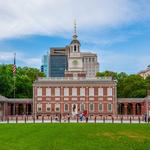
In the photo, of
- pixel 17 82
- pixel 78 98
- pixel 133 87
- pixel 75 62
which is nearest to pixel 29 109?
pixel 17 82

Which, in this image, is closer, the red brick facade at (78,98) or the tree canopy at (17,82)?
the red brick facade at (78,98)

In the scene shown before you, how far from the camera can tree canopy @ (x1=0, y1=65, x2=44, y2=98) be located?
64.6 metres

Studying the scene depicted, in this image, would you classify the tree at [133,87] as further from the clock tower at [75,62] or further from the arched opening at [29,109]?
the arched opening at [29,109]

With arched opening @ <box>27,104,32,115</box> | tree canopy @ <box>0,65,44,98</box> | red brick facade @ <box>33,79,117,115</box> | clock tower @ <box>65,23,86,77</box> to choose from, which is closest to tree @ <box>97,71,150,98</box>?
clock tower @ <box>65,23,86,77</box>

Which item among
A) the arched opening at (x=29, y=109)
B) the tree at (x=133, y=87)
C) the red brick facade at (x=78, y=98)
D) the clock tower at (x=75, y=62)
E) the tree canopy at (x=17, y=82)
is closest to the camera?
the red brick facade at (x=78, y=98)

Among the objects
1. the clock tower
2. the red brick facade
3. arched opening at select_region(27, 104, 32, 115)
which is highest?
the clock tower

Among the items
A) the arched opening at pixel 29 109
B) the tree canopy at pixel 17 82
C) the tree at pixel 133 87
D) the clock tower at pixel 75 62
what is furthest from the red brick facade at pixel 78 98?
the tree at pixel 133 87

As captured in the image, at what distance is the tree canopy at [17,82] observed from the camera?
6462 centimetres

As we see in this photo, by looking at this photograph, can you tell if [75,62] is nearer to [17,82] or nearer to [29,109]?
[17,82]

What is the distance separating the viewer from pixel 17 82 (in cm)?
7238

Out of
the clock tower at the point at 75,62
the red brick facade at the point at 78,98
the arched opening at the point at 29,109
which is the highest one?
the clock tower at the point at 75,62

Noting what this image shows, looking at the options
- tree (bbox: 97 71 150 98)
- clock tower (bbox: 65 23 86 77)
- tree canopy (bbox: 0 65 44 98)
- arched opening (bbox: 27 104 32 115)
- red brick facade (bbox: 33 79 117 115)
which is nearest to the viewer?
red brick facade (bbox: 33 79 117 115)

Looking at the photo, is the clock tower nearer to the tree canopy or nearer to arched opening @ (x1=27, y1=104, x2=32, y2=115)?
arched opening @ (x1=27, y1=104, x2=32, y2=115)

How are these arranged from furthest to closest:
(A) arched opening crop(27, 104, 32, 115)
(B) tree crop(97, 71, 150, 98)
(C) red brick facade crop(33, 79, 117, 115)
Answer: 1. (B) tree crop(97, 71, 150, 98)
2. (A) arched opening crop(27, 104, 32, 115)
3. (C) red brick facade crop(33, 79, 117, 115)
